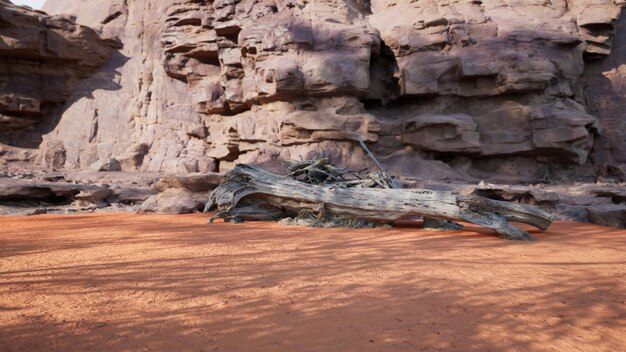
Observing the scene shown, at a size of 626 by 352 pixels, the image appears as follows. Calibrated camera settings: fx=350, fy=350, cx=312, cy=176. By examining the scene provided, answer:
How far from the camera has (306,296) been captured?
254 centimetres

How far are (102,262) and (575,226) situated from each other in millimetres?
7780

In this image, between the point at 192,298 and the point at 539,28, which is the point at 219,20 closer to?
the point at 539,28

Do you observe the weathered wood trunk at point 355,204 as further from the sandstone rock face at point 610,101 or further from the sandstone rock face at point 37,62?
the sandstone rock face at point 37,62

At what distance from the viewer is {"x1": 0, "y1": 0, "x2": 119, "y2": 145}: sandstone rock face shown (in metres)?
15.7

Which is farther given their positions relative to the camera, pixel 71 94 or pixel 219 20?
pixel 71 94

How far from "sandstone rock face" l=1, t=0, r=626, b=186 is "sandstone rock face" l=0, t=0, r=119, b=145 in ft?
5.93

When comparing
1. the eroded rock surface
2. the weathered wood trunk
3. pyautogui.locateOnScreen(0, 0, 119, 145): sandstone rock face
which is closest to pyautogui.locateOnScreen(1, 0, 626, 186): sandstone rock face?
the eroded rock surface

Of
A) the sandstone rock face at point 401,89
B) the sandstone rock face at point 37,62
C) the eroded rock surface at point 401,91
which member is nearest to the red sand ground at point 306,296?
the eroded rock surface at point 401,91

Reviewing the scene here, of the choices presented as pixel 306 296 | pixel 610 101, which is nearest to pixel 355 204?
pixel 306 296

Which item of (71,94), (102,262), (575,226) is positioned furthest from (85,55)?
(575,226)

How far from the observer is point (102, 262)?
3381mm

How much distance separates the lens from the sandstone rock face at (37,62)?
1569 centimetres

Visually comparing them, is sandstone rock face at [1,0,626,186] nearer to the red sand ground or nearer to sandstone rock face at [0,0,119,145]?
sandstone rock face at [0,0,119,145]

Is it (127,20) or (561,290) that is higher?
(127,20)
